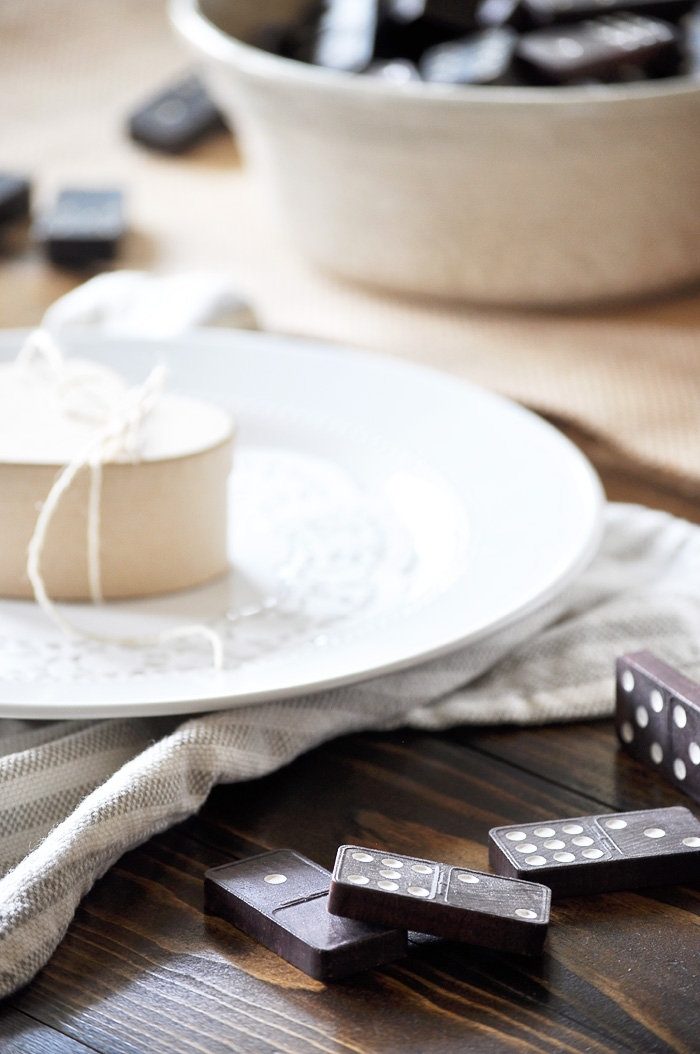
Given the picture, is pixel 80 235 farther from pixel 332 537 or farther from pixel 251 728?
pixel 251 728

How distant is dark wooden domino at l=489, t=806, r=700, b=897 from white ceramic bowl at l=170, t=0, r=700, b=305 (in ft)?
1.71

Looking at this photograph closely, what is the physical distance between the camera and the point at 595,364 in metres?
0.93

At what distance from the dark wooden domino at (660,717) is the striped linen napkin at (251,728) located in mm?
37

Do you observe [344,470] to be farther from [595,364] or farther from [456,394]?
[595,364]

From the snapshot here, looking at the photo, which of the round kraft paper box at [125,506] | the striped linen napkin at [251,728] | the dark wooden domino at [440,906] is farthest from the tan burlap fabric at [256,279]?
the dark wooden domino at [440,906]

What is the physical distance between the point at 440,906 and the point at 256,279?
75cm

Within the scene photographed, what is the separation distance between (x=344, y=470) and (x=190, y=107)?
31.9 inches

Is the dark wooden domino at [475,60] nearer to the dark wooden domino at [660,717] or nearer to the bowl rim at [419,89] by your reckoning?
the bowl rim at [419,89]

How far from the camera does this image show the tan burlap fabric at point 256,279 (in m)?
0.89

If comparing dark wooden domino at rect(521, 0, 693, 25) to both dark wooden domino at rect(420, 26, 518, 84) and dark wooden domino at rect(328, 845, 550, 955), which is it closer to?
dark wooden domino at rect(420, 26, 518, 84)

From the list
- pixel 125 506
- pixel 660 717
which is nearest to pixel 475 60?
pixel 125 506

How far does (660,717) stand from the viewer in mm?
551

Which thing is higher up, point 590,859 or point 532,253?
point 532,253

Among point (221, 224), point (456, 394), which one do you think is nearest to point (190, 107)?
point (221, 224)
